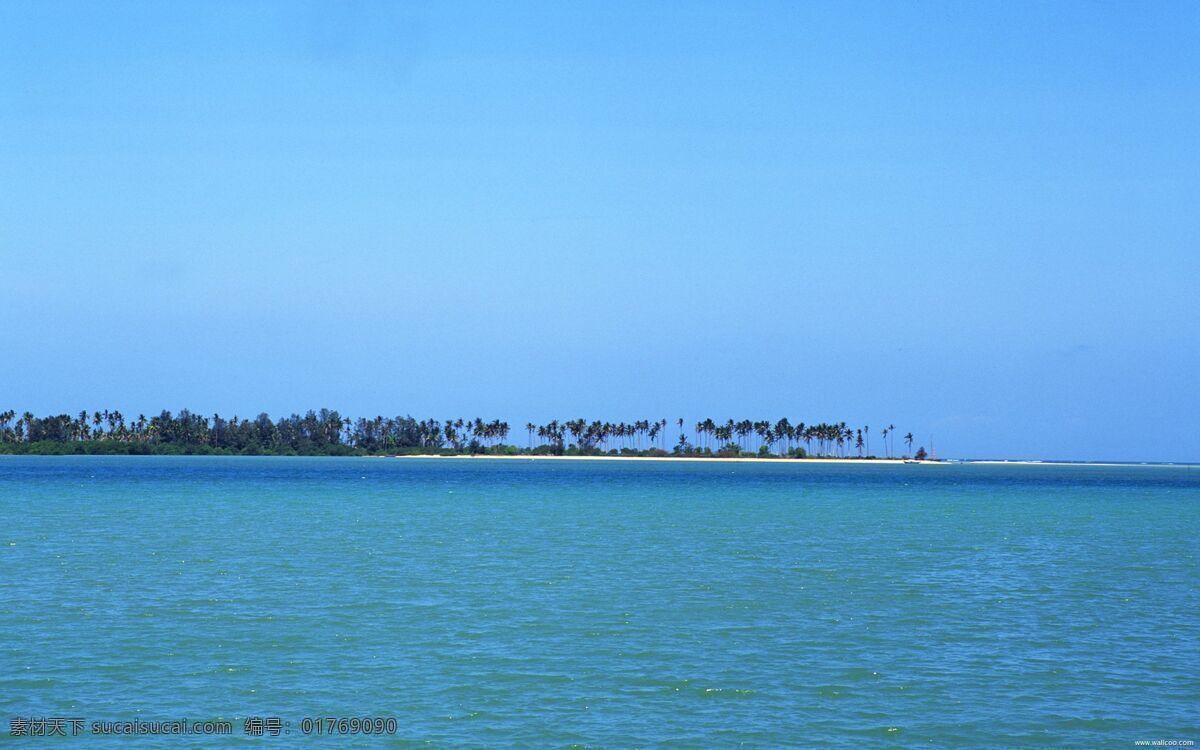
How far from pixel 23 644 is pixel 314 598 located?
9.83 m

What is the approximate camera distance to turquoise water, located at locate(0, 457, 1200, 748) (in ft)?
69.8

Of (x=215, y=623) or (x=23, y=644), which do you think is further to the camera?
(x=215, y=623)

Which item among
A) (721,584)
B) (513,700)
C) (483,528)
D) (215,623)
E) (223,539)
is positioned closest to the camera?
(513,700)

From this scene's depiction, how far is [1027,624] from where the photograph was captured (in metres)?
32.0

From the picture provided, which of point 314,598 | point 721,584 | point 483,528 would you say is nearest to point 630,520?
point 483,528

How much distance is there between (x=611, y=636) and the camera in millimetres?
29375

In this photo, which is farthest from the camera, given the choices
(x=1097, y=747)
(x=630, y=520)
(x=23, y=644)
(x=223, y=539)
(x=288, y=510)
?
(x=288, y=510)

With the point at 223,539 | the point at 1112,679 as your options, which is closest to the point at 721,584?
the point at 1112,679

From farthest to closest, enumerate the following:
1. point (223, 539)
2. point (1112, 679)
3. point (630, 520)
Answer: point (630, 520)
point (223, 539)
point (1112, 679)

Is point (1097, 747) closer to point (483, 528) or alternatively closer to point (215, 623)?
point (215, 623)

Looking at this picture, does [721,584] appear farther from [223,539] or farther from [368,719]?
[223,539]

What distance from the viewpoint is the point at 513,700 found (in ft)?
73.8

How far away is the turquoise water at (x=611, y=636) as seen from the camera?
838 inches

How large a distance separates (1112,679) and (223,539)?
149ft
